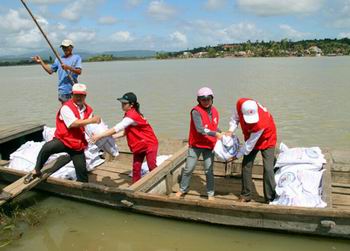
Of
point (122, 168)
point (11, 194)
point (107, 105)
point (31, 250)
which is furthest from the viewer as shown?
point (107, 105)

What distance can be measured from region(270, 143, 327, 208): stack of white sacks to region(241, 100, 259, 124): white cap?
1.01m

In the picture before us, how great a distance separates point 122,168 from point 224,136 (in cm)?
270

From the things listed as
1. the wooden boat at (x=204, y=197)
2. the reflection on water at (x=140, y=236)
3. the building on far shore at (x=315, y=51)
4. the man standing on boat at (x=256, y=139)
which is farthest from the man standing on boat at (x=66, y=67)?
the building on far shore at (x=315, y=51)

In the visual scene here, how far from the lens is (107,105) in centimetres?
2150

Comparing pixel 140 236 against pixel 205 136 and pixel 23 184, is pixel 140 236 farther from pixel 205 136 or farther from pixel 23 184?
pixel 23 184

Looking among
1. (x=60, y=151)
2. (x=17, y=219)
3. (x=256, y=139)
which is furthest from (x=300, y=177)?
(x=17, y=219)

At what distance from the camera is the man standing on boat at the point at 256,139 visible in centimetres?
A: 499

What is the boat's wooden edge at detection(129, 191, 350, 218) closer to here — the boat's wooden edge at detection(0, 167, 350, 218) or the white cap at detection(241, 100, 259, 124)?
the boat's wooden edge at detection(0, 167, 350, 218)

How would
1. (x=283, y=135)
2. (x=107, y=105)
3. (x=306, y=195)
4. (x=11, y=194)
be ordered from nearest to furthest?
1. (x=306, y=195)
2. (x=11, y=194)
3. (x=283, y=135)
4. (x=107, y=105)

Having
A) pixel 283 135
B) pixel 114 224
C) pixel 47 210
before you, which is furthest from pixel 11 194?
pixel 283 135

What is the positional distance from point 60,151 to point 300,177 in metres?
3.30

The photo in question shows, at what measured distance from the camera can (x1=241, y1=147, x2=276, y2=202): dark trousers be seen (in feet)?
17.0

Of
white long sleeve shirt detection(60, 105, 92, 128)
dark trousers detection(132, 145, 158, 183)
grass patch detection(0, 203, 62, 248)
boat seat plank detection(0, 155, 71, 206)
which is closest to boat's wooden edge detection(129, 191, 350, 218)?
dark trousers detection(132, 145, 158, 183)

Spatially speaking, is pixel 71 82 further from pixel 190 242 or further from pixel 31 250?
pixel 190 242
